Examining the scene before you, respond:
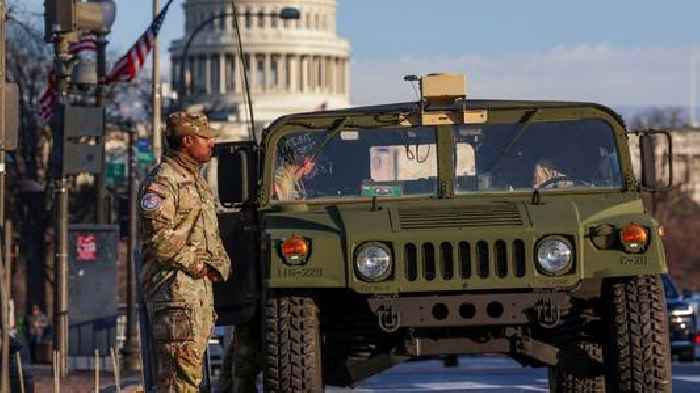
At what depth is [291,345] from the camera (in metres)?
12.3

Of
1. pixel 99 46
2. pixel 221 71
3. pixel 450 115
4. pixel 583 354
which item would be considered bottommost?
pixel 583 354

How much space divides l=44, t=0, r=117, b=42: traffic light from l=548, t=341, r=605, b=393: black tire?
9932 mm

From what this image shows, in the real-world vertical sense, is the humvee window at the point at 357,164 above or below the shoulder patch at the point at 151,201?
above

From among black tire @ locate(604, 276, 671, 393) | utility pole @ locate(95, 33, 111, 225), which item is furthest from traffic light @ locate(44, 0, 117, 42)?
black tire @ locate(604, 276, 671, 393)

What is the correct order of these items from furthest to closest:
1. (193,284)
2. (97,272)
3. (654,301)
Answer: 1. (97,272)
2. (654,301)
3. (193,284)

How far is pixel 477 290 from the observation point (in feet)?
40.7

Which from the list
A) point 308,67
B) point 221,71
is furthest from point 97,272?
point 308,67

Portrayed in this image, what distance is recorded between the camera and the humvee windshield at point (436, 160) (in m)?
13.7

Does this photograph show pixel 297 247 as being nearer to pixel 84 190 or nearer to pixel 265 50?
Result: pixel 84 190

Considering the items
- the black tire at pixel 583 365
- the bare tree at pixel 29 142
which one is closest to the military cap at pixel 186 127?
the black tire at pixel 583 365

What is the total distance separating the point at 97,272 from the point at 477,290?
56.0 ft

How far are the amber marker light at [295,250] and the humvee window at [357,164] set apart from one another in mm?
1254

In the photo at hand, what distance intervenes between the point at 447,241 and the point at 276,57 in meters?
123

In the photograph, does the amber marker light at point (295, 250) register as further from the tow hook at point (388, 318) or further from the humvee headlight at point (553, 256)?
the humvee headlight at point (553, 256)
